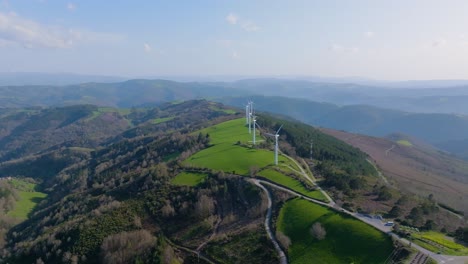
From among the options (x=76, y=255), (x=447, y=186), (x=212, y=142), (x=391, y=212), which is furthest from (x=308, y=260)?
(x=447, y=186)

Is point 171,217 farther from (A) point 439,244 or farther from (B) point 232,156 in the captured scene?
(A) point 439,244

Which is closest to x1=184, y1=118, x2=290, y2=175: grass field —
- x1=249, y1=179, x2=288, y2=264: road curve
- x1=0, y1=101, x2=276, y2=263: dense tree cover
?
x1=0, y1=101, x2=276, y2=263: dense tree cover

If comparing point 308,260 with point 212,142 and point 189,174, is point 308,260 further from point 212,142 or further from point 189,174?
point 212,142

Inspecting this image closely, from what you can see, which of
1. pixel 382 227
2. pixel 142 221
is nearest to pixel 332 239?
pixel 382 227

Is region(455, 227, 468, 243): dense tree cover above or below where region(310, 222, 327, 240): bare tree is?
above

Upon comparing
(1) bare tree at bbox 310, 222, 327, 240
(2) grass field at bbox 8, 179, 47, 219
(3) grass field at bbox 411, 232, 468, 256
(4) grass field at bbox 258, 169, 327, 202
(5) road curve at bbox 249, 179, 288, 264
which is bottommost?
(2) grass field at bbox 8, 179, 47, 219

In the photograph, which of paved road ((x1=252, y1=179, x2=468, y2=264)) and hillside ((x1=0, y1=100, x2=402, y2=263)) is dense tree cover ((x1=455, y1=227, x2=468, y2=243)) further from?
hillside ((x1=0, y1=100, x2=402, y2=263))

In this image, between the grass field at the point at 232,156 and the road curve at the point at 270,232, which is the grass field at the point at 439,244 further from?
the grass field at the point at 232,156
